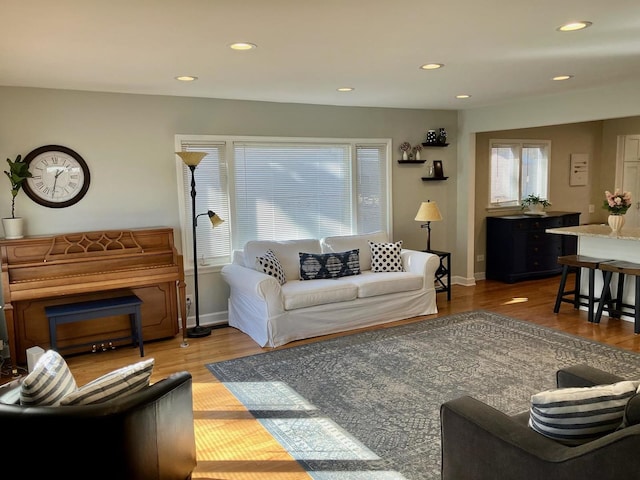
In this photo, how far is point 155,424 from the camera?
216 centimetres

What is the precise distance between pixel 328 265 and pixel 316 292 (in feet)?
1.94

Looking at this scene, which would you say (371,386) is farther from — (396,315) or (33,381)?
(33,381)

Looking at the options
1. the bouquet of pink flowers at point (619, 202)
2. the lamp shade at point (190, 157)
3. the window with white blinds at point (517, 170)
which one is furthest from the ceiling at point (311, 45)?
the window with white blinds at point (517, 170)

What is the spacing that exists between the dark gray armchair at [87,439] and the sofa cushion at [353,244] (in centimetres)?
364

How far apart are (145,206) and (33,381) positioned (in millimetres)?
3088

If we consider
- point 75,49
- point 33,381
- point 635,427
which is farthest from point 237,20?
point 635,427

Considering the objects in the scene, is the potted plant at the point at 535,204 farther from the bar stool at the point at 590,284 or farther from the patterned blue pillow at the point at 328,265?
the patterned blue pillow at the point at 328,265

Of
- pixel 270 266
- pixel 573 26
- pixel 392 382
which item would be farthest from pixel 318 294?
pixel 573 26

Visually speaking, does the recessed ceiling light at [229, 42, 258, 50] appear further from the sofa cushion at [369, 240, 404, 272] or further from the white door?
the white door

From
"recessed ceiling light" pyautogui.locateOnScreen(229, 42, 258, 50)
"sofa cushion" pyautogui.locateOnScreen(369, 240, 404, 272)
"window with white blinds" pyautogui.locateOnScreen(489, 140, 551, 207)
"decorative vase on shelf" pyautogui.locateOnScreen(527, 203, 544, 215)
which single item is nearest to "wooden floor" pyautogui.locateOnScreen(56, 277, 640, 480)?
"sofa cushion" pyautogui.locateOnScreen(369, 240, 404, 272)

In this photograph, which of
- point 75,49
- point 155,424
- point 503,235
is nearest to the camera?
point 155,424

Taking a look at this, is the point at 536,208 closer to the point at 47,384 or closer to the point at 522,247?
the point at 522,247

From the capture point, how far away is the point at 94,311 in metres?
4.22

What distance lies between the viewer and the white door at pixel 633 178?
8.12 m
